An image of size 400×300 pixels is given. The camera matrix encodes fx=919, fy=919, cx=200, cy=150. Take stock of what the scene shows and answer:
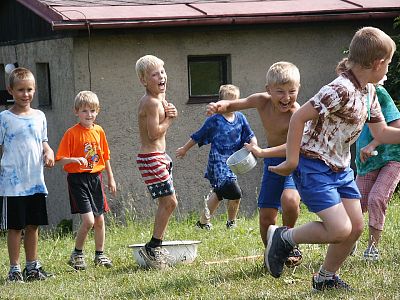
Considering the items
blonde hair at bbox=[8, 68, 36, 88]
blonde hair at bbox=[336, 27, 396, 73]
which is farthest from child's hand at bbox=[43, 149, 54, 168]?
blonde hair at bbox=[336, 27, 396, 73]

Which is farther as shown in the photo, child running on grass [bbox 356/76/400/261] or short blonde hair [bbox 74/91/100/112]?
short blonde hair [bbox 74/91/100/112]

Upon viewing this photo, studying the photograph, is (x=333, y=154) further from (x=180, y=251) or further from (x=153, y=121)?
(x=180, y=251)

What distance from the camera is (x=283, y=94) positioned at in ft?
23.1

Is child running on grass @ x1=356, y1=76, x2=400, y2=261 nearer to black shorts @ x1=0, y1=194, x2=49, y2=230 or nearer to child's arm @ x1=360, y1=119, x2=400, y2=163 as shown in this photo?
child's arm @ x1=360, y1=119, x2=400, y2=163

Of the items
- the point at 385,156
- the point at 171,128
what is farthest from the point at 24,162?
the point at 171,128

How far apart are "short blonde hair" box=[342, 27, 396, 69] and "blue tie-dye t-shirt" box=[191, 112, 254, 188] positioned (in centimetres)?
504

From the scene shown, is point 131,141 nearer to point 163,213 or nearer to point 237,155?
point 163,213

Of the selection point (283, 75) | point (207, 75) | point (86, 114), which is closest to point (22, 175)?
point (86, 114)

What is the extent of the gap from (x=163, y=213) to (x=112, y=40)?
503 cm

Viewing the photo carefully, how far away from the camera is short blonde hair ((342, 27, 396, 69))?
19.7 ft

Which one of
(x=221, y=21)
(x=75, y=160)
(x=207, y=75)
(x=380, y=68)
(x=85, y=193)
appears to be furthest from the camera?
(x=207, y=75)

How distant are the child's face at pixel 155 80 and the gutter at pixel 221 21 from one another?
4.09 metres

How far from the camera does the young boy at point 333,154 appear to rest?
6039mm

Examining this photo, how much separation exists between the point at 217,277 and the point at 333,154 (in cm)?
158
